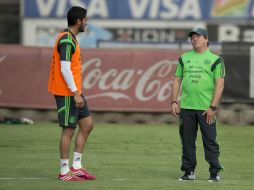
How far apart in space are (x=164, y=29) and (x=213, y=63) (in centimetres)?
2230

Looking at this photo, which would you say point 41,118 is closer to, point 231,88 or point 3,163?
point 231,88

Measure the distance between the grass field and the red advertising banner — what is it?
68 cm

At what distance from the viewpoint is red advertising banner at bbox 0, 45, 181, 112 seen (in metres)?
20.3

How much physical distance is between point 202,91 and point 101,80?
929cm

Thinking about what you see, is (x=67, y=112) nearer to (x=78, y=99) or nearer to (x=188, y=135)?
(x=78, y=99)

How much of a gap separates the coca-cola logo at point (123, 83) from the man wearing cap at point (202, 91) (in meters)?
8.94

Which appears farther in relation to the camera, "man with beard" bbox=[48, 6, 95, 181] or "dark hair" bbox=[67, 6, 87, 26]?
"dark hair" bbox=[67, 6, 87, 26]

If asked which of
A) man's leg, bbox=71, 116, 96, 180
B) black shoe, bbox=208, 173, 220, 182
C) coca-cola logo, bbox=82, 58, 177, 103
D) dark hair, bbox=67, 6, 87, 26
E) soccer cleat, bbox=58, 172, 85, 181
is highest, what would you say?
dark hair, bbox=67, 6, 87, 26

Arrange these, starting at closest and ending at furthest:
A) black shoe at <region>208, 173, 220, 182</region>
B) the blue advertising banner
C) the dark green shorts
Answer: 1. the dark green shorts
2. black shoe at <region>208, 173, 220, 182</region>
3. the blue advertising banner

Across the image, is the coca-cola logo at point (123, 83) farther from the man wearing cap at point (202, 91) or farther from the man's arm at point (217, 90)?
the man's arm at point (217, 90)

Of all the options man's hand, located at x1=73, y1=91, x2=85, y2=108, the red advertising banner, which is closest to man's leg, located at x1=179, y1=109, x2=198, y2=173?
man's hand, located at x1=73, y1=91, x2=85, y2=108

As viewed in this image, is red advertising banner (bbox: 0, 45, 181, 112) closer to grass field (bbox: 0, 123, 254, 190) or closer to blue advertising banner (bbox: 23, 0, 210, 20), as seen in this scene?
grass field (bbox: 0, 123, 254, 190)

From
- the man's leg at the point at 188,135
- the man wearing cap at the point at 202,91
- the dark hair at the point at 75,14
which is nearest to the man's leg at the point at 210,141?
the man wearing cap at the point at 202,91

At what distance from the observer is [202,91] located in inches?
442
